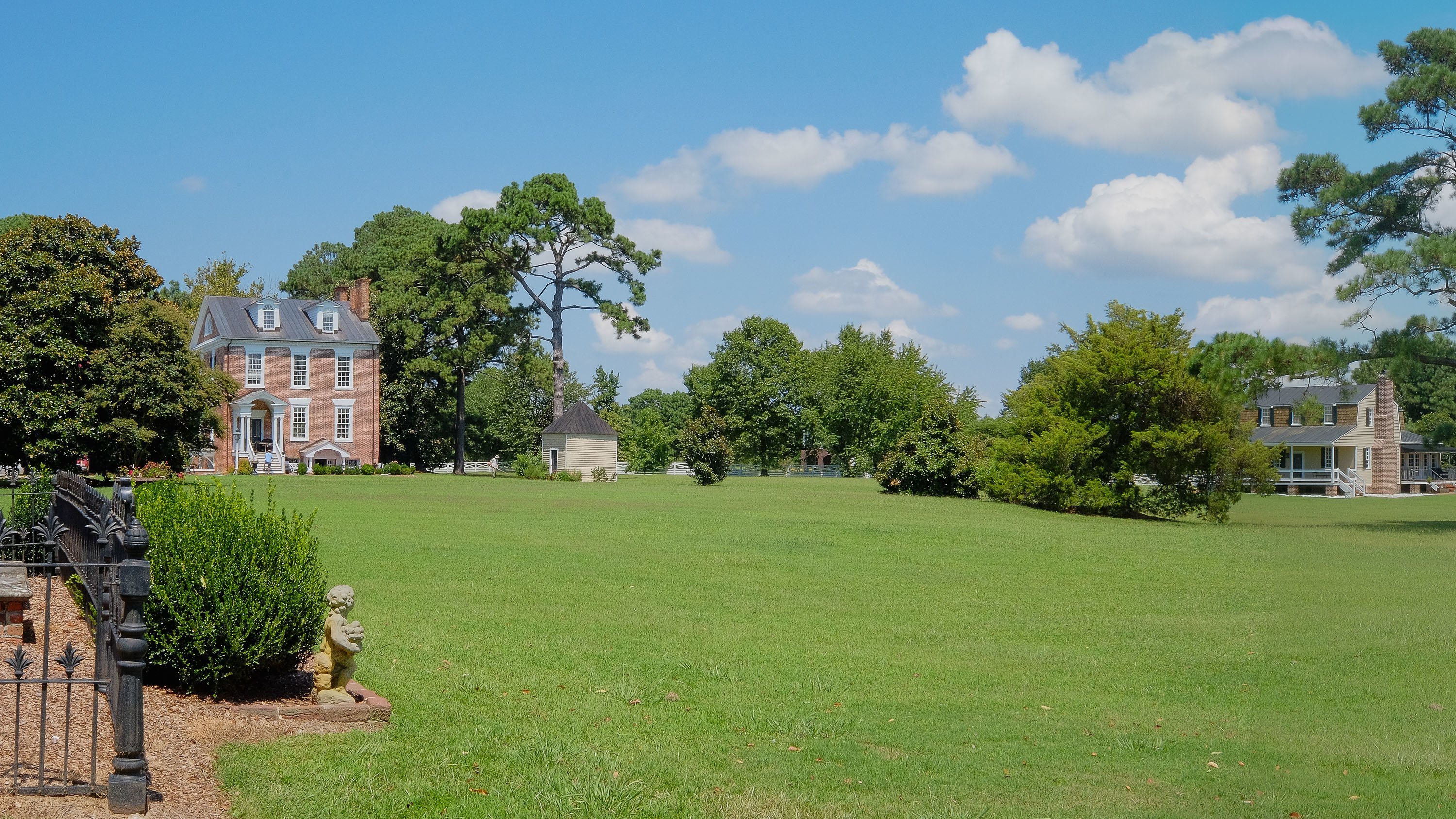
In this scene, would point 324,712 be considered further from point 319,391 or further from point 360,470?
point 319,391

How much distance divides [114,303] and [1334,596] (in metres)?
29.0

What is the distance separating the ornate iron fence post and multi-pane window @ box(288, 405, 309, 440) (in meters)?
55.6

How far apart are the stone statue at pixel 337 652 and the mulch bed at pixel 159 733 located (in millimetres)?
201

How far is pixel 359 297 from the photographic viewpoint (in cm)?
6225

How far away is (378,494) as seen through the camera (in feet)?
117

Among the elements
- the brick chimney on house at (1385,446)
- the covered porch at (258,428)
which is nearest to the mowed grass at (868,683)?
the covered porch at (258,428)

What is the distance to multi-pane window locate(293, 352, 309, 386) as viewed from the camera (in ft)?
190

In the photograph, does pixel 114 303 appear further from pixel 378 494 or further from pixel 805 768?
pixel 805 768

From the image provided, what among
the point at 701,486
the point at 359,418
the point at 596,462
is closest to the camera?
the point at 701,486

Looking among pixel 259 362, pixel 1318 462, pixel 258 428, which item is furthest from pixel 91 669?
pixel 1318 462

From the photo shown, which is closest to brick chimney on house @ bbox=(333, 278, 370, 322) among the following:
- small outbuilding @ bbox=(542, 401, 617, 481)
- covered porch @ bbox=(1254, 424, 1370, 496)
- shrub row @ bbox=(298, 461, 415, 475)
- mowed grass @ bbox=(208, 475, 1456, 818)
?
shrub row @ bbox=(298, 461, 415, 475)

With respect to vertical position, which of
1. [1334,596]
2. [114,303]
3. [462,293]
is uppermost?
[462,293]

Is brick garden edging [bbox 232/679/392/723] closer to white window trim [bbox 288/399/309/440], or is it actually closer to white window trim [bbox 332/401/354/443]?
white window trim [bbox 288/399/309/440]

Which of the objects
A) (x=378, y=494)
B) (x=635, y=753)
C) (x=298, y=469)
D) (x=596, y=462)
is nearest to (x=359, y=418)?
(x=298, y=469)
